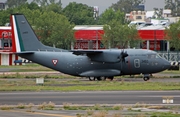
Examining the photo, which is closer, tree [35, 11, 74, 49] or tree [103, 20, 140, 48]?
A: tree [103, 20, 140, 48]

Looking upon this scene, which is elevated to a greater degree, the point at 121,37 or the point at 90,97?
the point at 121,37

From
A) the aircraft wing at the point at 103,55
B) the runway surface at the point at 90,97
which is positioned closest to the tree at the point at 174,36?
the aircraft wing at the point at 103,55

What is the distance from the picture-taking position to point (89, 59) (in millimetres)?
54438

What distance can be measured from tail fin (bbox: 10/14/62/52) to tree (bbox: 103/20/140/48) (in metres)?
40.9

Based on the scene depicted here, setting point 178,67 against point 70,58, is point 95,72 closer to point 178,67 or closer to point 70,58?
point 70,58

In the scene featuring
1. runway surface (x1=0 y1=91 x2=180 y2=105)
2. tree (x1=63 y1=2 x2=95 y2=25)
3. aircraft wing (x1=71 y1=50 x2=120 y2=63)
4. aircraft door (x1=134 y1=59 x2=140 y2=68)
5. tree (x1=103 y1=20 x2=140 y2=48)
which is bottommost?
runway surface (x1=0 y1=91 x2=180 y2=105)

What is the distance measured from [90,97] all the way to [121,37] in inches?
2339

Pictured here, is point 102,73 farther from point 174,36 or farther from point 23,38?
point 174,36

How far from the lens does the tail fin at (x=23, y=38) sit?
5591 cm

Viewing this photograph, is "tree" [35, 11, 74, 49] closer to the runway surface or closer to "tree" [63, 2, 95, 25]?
"tree" [63, 2, 95, 25]

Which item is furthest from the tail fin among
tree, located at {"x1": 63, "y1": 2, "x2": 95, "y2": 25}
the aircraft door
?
tree, located at {"x1": 63, "y1": 2, "x2": 95, "y2": 25}

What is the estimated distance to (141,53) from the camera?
53.0 m

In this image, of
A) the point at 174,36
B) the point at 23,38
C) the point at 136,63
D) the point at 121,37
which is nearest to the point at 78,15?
the point at 121,37

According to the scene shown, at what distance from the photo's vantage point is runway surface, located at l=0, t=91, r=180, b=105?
35156 mm
